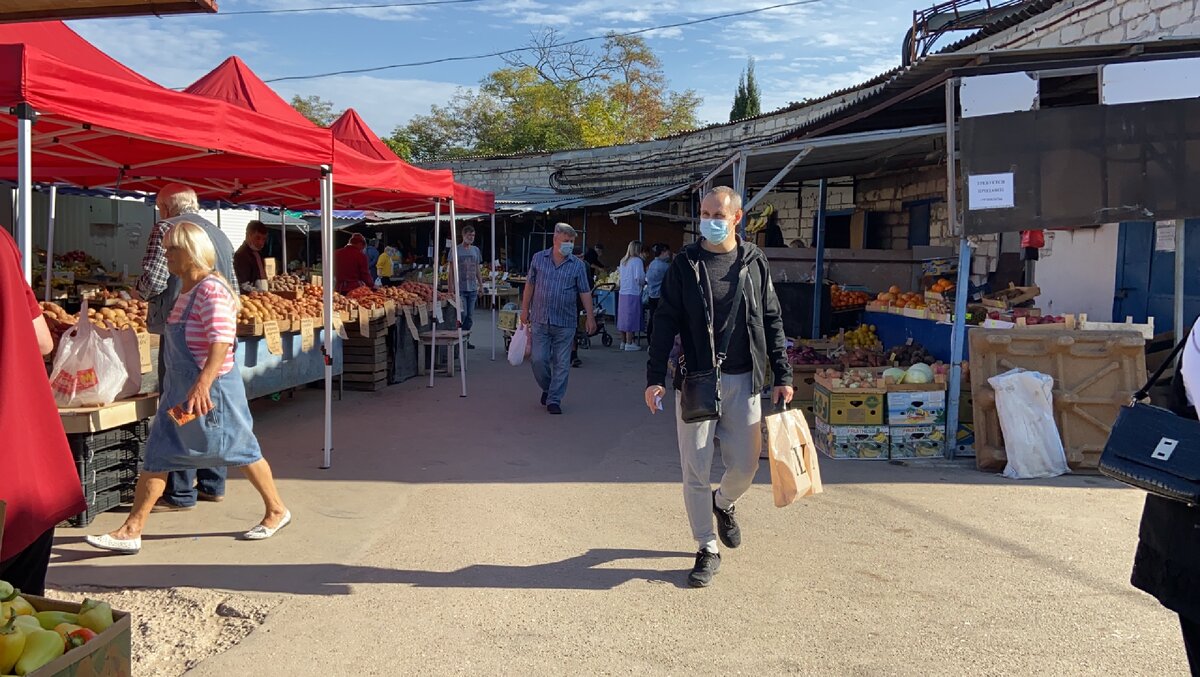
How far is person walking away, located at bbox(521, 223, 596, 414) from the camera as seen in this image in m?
8.70

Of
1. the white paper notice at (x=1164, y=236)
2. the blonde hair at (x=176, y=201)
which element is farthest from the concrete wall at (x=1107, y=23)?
the blonde hair at (x=176, y=201)

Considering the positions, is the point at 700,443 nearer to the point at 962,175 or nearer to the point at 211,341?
the point at 211,341

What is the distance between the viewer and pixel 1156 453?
7.95 feet

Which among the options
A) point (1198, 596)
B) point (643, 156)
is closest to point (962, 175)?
point (1198, 596)

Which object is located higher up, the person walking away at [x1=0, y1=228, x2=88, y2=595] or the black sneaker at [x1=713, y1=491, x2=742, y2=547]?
the person walking away at [x1=0, y1=228, x2=88, y2=595]

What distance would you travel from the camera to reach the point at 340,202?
13711 millimetres

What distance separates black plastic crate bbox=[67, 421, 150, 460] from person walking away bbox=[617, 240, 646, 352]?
375 inches

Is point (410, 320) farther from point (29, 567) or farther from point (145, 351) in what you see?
point (29, 567)

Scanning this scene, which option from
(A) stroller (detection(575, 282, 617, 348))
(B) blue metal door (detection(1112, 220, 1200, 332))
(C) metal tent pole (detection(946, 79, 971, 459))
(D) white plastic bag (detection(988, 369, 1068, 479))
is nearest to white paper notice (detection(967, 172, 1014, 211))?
(C) metal tent pole (detection(946, 79, 971, 459))

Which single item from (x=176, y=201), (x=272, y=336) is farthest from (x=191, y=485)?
(x=272, y=336)

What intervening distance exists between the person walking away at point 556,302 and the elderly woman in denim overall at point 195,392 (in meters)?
4.29

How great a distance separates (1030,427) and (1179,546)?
168 inches

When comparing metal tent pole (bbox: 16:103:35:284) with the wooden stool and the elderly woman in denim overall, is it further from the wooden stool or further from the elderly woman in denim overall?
the wooden stool

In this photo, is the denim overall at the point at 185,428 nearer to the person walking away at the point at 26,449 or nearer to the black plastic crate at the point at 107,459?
the black plastic crate at the point at 107,459
